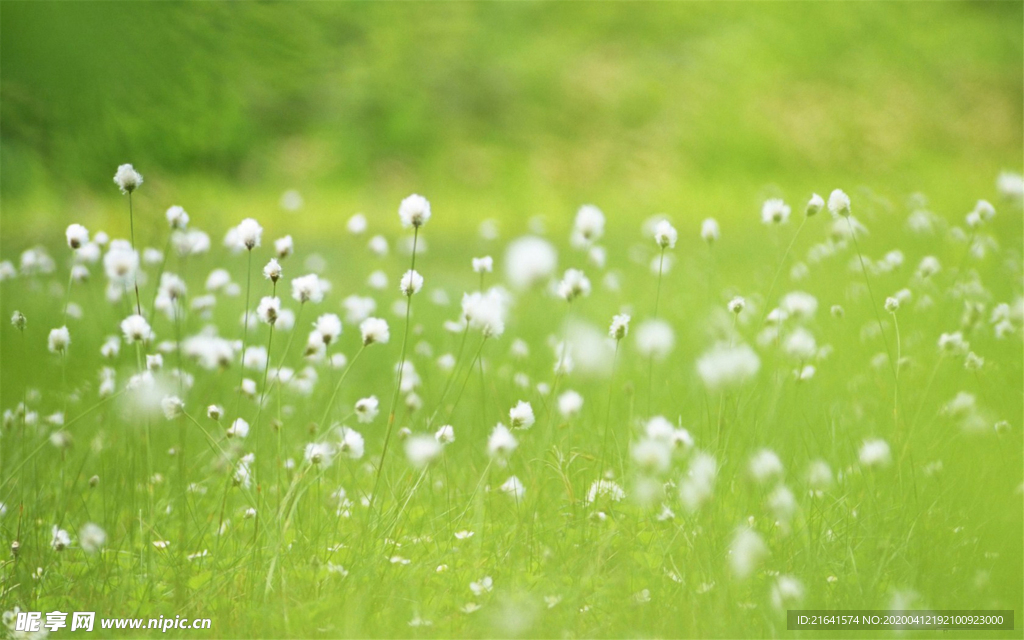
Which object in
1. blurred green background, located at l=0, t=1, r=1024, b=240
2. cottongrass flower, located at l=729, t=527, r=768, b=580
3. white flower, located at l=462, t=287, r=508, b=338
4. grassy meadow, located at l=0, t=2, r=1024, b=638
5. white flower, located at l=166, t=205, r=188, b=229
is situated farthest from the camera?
blurred green background, located at l=0, t=1, r=1024, b=240

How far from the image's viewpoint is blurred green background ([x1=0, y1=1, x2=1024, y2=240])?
11.6m

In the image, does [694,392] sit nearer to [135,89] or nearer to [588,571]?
[588,571]

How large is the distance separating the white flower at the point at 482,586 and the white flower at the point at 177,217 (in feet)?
4.26

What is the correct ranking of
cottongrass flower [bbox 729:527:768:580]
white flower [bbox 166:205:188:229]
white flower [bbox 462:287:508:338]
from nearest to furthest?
cottongrass flower [bbox 729:527:768:580] → white flower [bbox 462:287:508:338] → white flower [bbox 166:205:188:229]

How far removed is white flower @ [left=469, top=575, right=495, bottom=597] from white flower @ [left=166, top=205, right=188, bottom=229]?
1.30 meters

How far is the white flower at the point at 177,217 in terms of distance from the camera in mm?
2258

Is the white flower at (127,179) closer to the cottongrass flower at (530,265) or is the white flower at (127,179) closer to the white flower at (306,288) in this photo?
the white flower at (306,288)

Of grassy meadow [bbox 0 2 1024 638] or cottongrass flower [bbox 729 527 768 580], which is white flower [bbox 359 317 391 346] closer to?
grassy meadow [bbox 0 2 1024 638]

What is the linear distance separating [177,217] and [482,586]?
133cm

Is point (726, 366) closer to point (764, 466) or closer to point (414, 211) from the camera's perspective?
point (764, 466)

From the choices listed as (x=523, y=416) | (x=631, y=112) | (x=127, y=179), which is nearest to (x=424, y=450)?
(x=523, y=416)

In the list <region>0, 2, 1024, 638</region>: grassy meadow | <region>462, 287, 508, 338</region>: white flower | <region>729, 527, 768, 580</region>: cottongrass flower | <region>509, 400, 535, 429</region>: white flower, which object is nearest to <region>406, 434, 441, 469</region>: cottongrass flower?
<region>0, 2, 1024, 638</region>: grassy meadow

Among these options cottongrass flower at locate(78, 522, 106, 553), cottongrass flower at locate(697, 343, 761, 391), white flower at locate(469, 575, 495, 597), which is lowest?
white flower at locate(469, 575, 495, 597)

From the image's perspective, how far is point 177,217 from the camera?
2.28 meters
